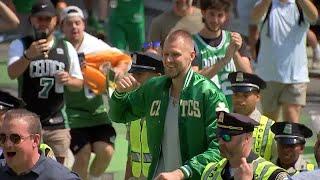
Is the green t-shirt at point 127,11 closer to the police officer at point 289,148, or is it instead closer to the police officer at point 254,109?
the police officer at point 254,109

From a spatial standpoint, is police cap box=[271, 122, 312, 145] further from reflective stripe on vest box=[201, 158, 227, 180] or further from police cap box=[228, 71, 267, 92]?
reflective stripe on vest box=[201, 158, 227, 180]

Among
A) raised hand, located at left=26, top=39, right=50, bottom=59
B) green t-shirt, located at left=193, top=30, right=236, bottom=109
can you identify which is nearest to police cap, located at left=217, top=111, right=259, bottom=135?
green t-shirt, located at left=193, top=30, right=236, bottom=109

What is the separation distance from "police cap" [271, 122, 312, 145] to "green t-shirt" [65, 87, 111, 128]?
2.46 meters

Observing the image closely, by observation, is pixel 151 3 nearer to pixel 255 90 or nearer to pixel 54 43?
pixel 54 43

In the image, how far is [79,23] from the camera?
35.3 ft

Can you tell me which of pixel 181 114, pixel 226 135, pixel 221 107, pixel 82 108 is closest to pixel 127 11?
pixel 82 108

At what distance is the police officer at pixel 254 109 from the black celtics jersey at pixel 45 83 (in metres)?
1.78

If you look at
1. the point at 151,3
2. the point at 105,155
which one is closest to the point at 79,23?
the point at 105,155

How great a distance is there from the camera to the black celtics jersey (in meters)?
9.98

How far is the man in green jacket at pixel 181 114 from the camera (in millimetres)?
7531

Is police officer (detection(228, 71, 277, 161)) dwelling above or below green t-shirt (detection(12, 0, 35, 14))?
below

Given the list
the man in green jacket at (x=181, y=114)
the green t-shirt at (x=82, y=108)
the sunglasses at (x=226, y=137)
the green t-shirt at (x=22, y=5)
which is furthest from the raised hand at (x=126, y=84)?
the green t-shirt at (x=22, y=5)

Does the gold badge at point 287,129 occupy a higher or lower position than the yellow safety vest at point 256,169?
lower

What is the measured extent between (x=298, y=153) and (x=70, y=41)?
2994 millimetres
